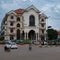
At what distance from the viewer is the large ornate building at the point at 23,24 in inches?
3792

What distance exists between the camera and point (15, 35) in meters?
96.3

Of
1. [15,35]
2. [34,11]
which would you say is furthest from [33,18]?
[15,35]

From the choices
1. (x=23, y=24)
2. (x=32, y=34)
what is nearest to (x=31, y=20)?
(x=23, y=24)

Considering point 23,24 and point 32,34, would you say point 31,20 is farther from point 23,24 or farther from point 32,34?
point 32,34

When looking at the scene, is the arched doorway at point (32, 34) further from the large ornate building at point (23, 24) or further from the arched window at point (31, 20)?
the arched window at point (31, 20)

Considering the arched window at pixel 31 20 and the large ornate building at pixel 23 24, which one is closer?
the large ornate building at pixel 23 24

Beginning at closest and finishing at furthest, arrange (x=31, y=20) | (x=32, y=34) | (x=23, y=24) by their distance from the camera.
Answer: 1. (x=23, y=24)
2. (x=32, y=34)
3. (x=31, y=20)

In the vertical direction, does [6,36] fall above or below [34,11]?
below

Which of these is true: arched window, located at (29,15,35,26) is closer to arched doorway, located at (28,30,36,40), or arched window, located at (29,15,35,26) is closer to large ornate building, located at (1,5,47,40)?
large ornate building, located at (1,5,47,40)

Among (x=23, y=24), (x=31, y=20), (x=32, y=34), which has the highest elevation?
(x=31, y=20)

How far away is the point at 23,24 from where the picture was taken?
96750 millimetres

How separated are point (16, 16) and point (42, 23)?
9820 millimetres

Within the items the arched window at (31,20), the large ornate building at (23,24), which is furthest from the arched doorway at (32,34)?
the arched window at (31,20)

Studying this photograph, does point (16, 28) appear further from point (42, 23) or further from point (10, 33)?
point (42, 23)
